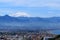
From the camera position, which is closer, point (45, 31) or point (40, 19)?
point (45, 31)

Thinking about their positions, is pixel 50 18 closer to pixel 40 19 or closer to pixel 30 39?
pixel 40 19

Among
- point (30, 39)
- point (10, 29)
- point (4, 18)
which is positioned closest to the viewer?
point (30, 39)

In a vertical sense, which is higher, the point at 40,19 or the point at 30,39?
the point at 40,19

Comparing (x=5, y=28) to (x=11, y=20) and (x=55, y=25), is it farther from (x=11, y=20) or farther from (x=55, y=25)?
(x=55, y=25)

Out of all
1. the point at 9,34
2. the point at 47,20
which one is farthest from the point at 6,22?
the point at 47,20

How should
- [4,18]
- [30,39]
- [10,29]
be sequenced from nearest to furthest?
1. [30,39]
2. [10,29]
3. [4,18]

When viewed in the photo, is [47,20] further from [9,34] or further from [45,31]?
[9,34]

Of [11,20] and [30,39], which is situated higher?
[11,20]

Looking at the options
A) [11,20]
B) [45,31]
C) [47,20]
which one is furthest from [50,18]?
[11,20]

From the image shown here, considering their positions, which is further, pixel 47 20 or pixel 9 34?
pixel 47 20
